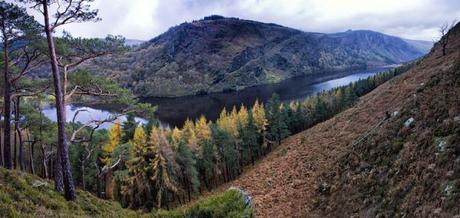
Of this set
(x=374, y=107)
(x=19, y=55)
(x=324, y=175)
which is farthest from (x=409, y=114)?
(x=19, y=55)

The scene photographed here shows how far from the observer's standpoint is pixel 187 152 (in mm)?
48875

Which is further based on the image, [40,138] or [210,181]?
[210,181]

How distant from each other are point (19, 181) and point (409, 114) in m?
22.6

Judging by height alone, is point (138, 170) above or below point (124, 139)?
below

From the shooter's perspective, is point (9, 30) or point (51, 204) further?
point (9, 30)

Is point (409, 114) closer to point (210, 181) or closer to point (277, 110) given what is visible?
point (210, 181)

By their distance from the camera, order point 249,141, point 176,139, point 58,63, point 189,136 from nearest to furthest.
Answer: point 58,63, point 176,139, point 189,136, point 249,141

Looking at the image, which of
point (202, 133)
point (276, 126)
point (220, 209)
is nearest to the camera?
point (220, 209)

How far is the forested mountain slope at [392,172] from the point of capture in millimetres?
13555

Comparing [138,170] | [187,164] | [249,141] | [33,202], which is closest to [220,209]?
[33,202]

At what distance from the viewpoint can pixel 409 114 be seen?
74.0 feet

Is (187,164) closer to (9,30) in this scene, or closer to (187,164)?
(187,164)

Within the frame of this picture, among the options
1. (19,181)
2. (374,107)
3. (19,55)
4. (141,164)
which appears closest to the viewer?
(19,181)

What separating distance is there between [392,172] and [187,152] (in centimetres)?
3454
